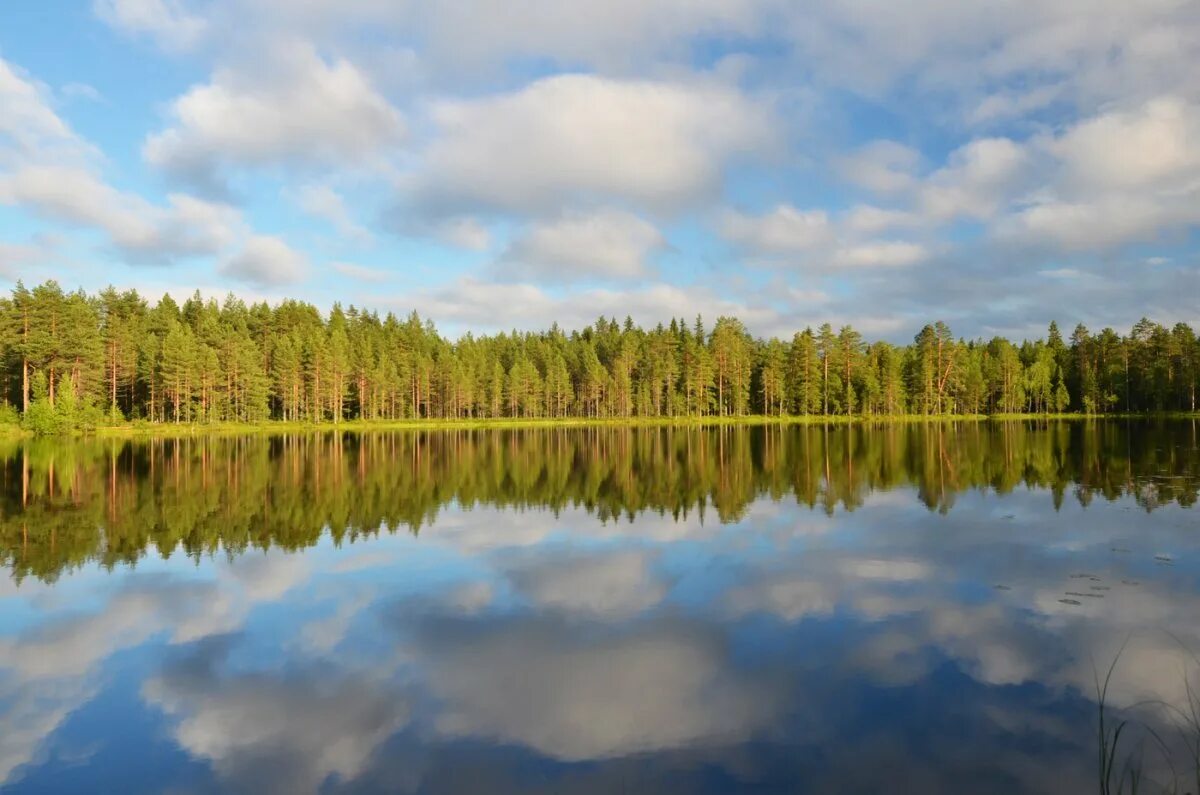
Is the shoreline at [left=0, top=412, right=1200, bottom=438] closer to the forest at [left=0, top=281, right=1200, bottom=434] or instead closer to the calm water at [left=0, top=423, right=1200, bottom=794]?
the forest at [left=0, top=281, right=1200, bottom=434]

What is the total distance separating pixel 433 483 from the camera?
38938mm

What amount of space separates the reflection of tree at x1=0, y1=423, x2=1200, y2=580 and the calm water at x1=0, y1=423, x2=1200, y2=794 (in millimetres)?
431

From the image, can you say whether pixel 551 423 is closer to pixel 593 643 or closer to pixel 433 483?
pixel 433 483

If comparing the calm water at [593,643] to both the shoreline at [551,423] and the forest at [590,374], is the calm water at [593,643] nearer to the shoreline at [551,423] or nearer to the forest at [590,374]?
the shoreline at [551,423]

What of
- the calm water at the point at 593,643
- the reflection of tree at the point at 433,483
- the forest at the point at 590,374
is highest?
the forest at the point at 590,374

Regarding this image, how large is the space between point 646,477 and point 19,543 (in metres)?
28.5

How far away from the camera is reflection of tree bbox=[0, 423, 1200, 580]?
2508cm

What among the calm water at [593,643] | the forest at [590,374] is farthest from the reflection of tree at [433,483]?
the forest at [590,374]

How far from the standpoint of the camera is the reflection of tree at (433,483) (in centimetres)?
2508

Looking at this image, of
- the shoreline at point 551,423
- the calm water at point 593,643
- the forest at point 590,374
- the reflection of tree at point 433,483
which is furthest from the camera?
the forest at point 590,374

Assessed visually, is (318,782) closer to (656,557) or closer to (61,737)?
(61,737)

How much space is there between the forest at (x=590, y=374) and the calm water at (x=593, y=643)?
9161cm

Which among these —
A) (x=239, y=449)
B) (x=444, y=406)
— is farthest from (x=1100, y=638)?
(x=444, y=406)

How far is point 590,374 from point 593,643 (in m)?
131
